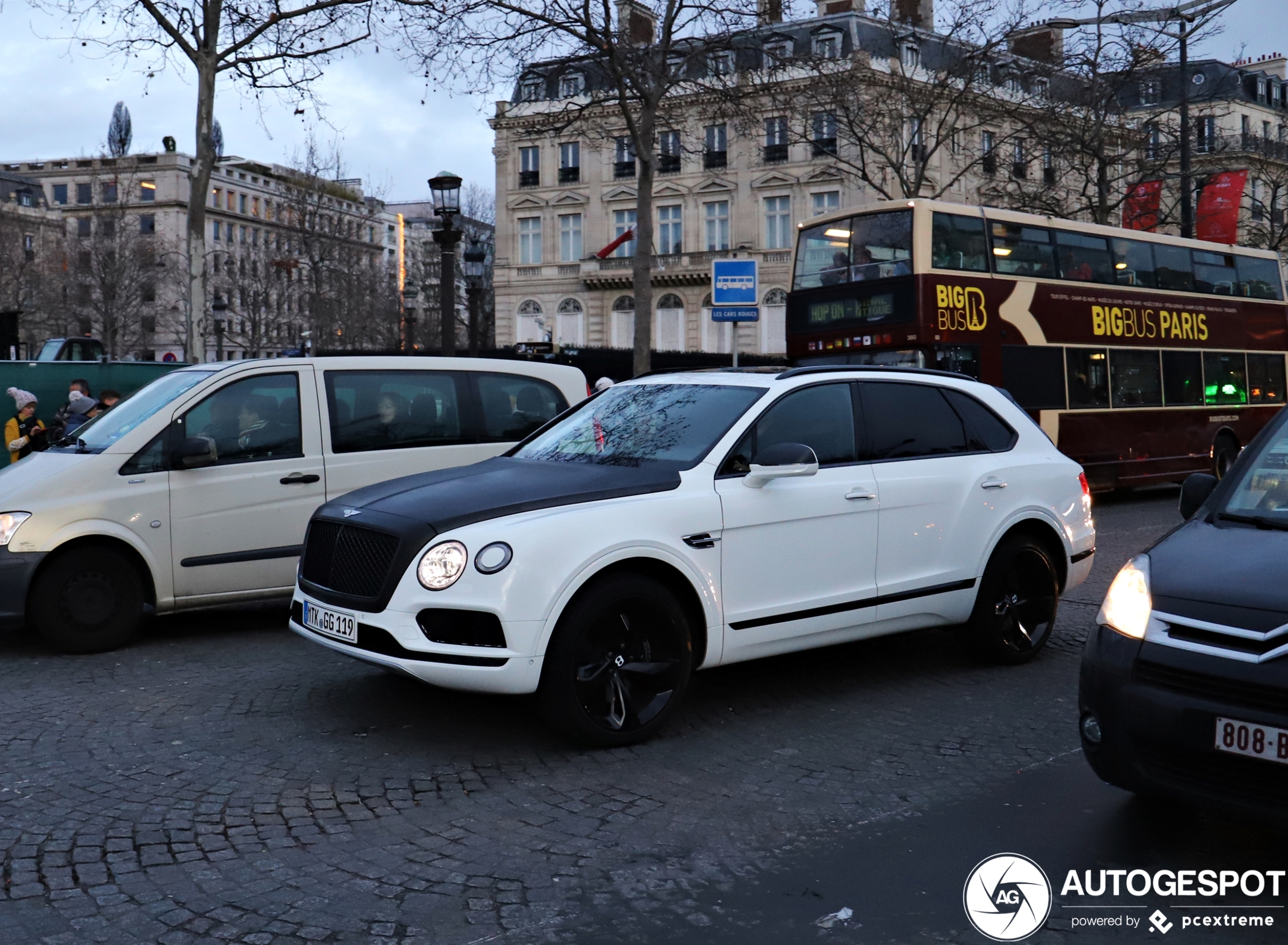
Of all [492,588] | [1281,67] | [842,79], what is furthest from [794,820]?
[1281,67]

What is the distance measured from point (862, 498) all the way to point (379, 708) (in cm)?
255

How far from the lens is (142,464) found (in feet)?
25.6

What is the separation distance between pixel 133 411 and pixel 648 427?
383 cm

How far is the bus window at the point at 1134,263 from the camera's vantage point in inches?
724

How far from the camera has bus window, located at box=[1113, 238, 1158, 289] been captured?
18.4m

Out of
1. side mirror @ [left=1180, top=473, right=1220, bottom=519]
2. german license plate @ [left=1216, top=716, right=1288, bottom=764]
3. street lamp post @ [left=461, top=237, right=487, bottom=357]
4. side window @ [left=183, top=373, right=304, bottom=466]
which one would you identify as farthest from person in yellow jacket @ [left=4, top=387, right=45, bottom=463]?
german license plate @ [left=1216, top=716, right=1288, bottom=764]

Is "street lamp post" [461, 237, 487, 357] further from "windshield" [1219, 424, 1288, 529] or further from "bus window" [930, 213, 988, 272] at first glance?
"windshield" [1219, 424, 1288, 529]

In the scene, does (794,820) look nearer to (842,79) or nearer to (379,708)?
(379,708)

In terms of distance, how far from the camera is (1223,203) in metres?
26.6

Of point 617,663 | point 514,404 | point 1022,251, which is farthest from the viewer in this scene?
point 1022,251

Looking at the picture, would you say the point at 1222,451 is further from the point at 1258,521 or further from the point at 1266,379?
the point at 1258,521

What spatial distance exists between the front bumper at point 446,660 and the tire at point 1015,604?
2841 millimetres

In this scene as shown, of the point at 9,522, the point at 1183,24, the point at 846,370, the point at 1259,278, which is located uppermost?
the point at 1183,24

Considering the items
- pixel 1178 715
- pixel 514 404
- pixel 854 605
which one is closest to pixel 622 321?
pixel 514 404
